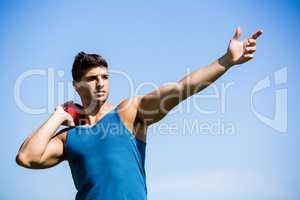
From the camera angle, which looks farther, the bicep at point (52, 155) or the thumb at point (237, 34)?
the bicep at point (52, 155)

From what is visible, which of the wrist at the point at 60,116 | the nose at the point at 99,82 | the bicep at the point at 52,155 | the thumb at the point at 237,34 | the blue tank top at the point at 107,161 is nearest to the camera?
the thumb at the point at 237,34

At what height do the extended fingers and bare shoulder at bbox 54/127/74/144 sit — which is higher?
the extended fingers

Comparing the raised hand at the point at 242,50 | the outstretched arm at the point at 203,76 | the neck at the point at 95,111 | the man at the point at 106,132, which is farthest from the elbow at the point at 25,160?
the raised hand at the point at 242,50

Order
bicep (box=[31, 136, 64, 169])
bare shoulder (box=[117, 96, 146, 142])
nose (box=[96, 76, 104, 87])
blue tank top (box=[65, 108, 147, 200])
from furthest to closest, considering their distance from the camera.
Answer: nose (box=[96, 76, 104, 87])
bicep (box=[31, 136, 64, 169])
bare shoulder (box=[117, 96, 146, 142])
blue tank top (box=[65, 108, 147, 200])

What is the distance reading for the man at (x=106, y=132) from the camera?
611 cm

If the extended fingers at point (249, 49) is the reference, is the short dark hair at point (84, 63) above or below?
above

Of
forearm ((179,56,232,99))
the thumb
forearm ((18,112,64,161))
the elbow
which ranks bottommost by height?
the elbow

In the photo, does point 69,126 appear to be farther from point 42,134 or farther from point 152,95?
point 152,95

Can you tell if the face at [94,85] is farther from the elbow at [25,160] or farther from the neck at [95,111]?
the elbow at [25,160]

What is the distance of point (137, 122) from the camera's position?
269 inches

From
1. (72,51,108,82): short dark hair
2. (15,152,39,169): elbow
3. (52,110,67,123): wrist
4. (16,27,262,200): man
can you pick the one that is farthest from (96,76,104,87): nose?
(15,152,39,169): elbow

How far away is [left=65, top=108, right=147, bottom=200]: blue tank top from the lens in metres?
6.43

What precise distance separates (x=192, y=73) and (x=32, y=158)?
209cm

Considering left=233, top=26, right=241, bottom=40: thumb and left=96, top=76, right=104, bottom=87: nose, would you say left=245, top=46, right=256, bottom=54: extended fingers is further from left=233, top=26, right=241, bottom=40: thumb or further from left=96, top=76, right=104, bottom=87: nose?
left=96, top=76, right=104, bottom=87: nose
